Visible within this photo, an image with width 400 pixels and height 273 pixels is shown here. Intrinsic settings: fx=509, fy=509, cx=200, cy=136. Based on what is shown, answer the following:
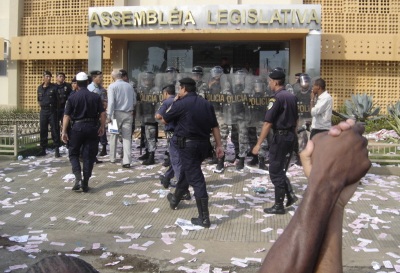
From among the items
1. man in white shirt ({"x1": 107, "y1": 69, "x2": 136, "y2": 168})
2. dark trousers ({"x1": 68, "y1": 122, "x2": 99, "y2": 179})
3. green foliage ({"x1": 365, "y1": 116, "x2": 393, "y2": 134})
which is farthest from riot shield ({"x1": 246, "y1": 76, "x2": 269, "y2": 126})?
green foliage ({"x1": 365, "y1": 116, "x2": 393, "y2": 134})

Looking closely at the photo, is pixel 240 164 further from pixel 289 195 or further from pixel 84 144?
pixel 84 144

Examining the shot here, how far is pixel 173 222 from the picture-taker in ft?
23.1

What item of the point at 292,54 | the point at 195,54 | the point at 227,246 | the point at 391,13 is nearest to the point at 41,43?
the point at 195,54

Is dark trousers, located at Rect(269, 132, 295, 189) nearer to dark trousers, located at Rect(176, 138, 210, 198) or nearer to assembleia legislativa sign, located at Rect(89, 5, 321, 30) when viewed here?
dark trousers, located at Rect(176, 138, 210, 198)

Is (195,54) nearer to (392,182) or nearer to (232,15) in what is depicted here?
(232,15)

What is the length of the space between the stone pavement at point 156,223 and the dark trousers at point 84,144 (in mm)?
511

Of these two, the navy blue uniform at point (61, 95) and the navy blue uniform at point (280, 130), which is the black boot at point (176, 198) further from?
the navy blue uniform at point (61, 95)

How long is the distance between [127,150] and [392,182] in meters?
5.40

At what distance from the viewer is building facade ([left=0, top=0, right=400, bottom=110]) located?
1612 centimetres

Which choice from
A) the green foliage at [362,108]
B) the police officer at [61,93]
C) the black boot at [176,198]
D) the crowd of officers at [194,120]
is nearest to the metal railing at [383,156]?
the crowd of officers at [194,120]

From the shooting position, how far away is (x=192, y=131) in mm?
6883

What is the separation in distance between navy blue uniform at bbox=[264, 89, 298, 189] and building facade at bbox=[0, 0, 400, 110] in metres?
8.96

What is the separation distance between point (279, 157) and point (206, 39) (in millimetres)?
10978

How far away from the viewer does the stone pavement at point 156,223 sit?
5.66m
